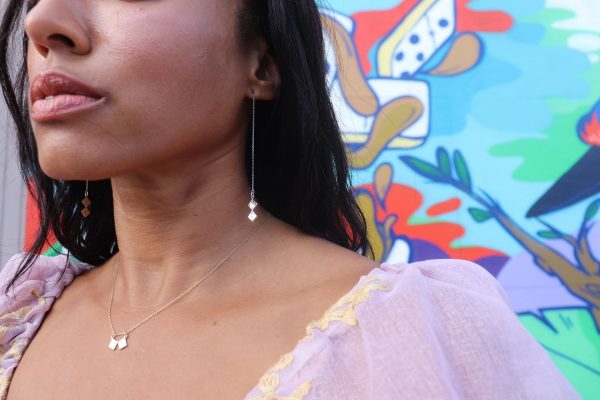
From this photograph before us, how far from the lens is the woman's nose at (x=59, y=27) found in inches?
40.9

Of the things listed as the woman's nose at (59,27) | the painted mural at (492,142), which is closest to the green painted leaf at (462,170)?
the painted mural at (492,142)

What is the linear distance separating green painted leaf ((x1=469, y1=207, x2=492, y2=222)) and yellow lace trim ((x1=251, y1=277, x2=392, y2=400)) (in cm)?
201

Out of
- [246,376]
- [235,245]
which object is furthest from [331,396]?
[235,245]

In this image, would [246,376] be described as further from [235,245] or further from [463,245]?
[463,245]

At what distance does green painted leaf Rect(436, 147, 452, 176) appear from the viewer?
3.02 meters

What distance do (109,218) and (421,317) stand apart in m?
0.83

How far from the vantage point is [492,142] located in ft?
9.71

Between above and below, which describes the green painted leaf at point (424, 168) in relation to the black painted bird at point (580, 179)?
below

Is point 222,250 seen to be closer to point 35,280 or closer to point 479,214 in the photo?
point 35,280

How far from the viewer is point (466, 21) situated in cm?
308

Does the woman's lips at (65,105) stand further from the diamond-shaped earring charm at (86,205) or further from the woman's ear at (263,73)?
the diamond-shaped earring charm at (86,205)

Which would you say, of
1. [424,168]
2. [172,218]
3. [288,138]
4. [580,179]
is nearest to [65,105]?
[172,218]

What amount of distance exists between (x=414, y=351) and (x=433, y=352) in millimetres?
25

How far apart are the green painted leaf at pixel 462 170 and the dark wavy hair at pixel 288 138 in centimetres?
163
